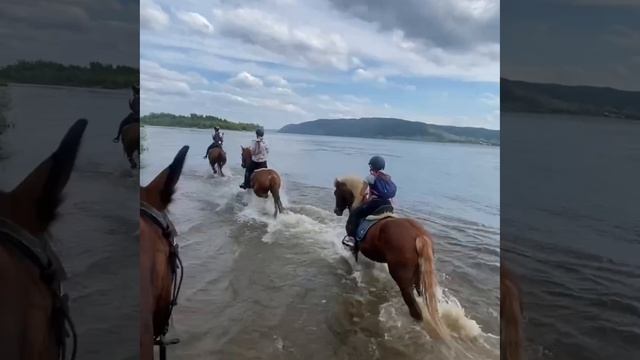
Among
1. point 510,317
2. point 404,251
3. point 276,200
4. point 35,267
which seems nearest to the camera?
point 35,267

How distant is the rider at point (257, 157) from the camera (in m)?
2.45

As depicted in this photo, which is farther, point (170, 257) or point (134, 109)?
point (170, 257)

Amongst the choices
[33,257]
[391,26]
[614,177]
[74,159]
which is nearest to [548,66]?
[614,177]

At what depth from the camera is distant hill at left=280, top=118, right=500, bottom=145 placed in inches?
93.5

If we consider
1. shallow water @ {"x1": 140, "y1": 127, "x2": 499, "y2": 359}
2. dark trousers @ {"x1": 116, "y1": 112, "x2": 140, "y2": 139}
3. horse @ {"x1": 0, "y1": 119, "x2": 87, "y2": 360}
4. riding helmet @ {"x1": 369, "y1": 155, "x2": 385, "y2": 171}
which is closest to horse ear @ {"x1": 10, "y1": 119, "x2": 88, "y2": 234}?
horse @ {"x1": 0, "y1": 119, "x2": 87, "y2": 360}

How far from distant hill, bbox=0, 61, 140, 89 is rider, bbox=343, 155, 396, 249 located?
3.29ft

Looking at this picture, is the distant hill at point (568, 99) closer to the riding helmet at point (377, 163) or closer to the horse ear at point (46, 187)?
the riding helmet at point (377, 163)

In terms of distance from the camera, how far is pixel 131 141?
227 cm

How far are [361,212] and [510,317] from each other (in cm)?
69

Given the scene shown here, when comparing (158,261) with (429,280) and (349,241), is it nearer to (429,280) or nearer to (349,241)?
(349,241)

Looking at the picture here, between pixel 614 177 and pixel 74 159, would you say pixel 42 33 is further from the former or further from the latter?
pixel 614 177

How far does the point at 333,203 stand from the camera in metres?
2.45

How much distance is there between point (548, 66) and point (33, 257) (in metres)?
1.91

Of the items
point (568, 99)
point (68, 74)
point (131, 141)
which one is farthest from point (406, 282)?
point (68, 74)
